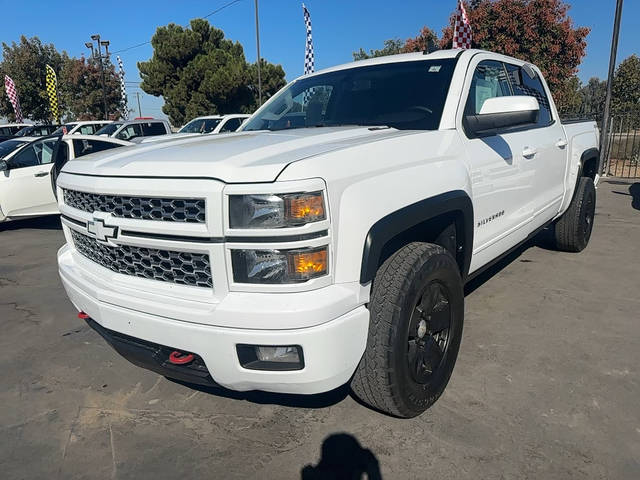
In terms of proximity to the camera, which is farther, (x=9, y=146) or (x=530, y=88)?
(x=9, y=146)

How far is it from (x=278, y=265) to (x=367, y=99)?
1.87m

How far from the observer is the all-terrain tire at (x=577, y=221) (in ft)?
16.2

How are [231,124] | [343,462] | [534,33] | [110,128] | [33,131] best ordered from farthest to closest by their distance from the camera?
[534,33]
[33,131]
[110,128]
[231,124]
[343,462]

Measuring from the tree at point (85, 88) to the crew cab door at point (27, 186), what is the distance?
28575 millimetres

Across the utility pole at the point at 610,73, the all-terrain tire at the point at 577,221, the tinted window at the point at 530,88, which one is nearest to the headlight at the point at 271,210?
the tinted window at the point at 530,88

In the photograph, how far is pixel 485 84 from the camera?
334 cm

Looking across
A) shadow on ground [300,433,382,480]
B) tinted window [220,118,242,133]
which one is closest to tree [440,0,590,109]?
tinted window [220,118,242,133]

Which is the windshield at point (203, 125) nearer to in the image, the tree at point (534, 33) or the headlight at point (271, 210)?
the tree at point (534, 33)

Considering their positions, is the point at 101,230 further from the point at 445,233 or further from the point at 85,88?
the point at 85,88

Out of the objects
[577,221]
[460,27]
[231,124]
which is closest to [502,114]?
[577,221]

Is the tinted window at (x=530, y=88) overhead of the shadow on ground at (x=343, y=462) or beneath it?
overhead

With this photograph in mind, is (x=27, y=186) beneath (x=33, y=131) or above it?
beneath

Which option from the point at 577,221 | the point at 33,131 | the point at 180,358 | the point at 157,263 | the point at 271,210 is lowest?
the point at 577,221


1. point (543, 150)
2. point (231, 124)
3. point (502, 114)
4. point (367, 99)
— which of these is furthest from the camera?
point (231, 124)
